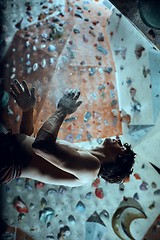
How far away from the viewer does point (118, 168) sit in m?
1.30

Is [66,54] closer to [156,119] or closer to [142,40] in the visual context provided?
[142,40]

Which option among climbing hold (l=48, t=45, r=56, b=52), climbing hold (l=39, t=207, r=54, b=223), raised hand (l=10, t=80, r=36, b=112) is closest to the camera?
raised hand (l=10, t=80, r=36, b=112)

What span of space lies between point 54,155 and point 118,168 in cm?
28

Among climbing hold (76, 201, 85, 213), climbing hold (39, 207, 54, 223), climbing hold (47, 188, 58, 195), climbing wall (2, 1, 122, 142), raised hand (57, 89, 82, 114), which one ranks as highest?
raised hand (57, 89, 82, 114)

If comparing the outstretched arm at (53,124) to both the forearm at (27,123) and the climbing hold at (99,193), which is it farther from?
the climbing hold at (99,193)

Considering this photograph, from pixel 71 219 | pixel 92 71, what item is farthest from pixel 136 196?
pixel 92 71

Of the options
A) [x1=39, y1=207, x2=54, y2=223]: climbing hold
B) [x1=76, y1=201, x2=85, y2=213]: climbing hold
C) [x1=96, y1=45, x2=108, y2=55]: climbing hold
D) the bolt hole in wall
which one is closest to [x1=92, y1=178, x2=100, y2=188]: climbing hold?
the bolt hole in wall

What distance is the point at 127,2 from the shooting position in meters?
1.20

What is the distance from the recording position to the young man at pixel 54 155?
1.12 metres

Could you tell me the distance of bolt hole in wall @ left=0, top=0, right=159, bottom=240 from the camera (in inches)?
69.2

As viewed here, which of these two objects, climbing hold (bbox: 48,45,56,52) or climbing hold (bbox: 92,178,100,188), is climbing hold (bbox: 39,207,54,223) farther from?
climbing hold (bbox: 48,45,56,52)

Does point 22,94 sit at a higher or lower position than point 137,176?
higher

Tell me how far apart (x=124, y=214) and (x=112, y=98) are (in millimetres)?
561

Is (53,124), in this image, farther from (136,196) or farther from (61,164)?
(136,196)
